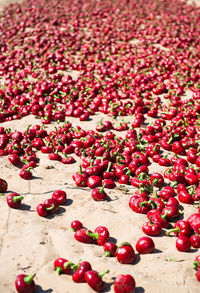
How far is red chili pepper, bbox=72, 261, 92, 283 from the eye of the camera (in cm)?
366

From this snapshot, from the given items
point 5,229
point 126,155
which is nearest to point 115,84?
point 126,155

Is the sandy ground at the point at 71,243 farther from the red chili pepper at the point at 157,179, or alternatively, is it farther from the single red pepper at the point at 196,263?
the red chili pepper at the point at 157,179

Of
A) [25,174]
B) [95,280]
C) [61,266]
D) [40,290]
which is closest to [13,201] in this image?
[25,174]

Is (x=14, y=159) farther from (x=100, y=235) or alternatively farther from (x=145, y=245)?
(x=145, y=245)

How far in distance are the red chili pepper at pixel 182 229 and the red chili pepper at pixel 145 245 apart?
344mm

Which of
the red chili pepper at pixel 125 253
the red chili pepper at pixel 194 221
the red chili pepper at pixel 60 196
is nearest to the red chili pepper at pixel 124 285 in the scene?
the red chili pepper at pixel 125 253

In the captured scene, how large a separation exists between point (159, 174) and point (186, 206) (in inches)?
27.8

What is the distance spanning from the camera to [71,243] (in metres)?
4.24

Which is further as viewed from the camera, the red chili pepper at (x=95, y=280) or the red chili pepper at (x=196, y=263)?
the red chili pepper at (x=196, y=263)

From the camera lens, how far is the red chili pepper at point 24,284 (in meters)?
3.48

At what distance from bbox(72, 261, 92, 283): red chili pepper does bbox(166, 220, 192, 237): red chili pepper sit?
125 centimetres

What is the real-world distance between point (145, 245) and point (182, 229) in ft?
2.02

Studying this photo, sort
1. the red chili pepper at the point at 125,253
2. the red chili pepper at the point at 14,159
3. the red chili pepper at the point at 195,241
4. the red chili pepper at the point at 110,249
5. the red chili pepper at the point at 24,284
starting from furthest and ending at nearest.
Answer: the red chili pepper at the point at 14,159 → the red chili pepper at the point at 195,241 → the red chili pepper at the point at 110,249 → the red chili pepper at the point at 125,253 → the red chili pepper at the point at 24,284

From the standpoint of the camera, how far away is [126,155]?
598 centimetres
